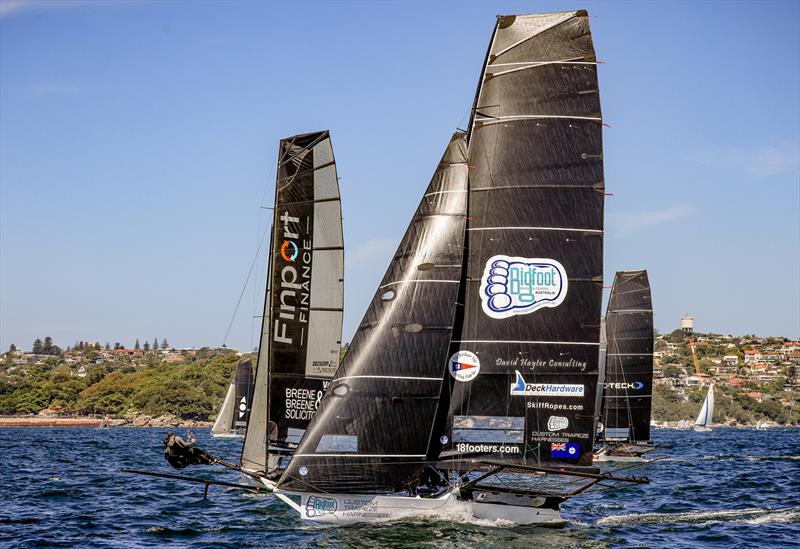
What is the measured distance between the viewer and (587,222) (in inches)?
937

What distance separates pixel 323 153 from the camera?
3069cm

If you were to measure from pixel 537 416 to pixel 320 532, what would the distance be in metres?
5.68

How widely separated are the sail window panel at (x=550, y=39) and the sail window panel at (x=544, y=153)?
1.55 metres

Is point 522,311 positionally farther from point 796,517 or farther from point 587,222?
point 796,517

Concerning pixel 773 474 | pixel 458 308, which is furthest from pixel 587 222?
pixel 773 474

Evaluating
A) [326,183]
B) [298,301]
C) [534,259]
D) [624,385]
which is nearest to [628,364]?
[624,385]

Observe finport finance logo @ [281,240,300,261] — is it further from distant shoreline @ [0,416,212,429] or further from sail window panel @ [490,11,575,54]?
distant shoreline @ [0,416,212,429]

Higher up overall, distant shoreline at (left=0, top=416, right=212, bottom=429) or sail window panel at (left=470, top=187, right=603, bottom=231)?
sail window panel at (left=470, top=187, right=603, bottom=231)

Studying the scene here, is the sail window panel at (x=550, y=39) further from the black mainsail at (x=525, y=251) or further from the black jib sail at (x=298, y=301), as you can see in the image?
the black jib sail at (x=298, y=301)

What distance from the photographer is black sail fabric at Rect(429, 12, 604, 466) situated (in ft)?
78.2

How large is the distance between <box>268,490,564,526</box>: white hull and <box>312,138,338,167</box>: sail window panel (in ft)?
37.2

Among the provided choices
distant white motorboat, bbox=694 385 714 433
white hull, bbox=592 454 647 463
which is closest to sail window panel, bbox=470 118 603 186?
white hull, bbox=592 454 647 463

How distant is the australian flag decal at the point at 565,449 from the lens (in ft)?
78.5

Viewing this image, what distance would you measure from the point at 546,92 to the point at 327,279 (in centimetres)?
988
